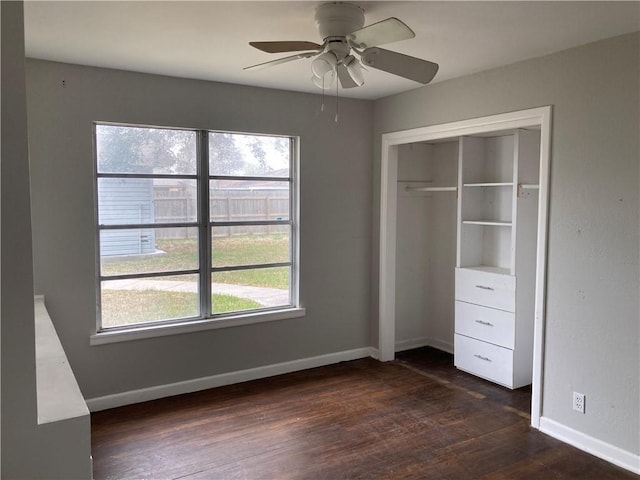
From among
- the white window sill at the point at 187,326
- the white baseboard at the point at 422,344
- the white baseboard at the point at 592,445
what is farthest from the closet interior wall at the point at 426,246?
the white baseboard at the point at 592,445

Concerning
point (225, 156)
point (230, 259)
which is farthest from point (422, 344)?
point (225, 156)

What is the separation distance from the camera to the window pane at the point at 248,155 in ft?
13.2

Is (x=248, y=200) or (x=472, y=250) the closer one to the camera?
(x=248, y=200)

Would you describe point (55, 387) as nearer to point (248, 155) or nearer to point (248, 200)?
point (248, 200)

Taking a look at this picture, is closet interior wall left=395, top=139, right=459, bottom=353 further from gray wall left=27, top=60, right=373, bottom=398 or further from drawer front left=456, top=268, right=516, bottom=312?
drawer front left=456, top=268, right=516, bottom=312

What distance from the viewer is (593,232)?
2979mm

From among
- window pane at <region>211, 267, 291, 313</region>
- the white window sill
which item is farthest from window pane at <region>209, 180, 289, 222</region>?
the white window sill

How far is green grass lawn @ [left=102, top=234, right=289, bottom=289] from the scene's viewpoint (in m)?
3.78

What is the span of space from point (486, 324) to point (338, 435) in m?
1.72

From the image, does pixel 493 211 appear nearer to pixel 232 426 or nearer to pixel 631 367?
pixel 631 367

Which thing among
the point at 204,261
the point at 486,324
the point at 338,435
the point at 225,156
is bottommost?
the point at 338,435

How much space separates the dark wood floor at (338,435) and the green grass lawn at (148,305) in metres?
0.64

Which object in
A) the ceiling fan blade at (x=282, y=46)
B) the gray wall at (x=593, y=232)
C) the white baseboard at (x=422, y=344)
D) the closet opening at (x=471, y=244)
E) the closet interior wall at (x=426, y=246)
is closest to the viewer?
the ceiling fan blade at (x=282, y=46)

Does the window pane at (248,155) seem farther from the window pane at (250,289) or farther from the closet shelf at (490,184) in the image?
the closet shelf at (490,184)
